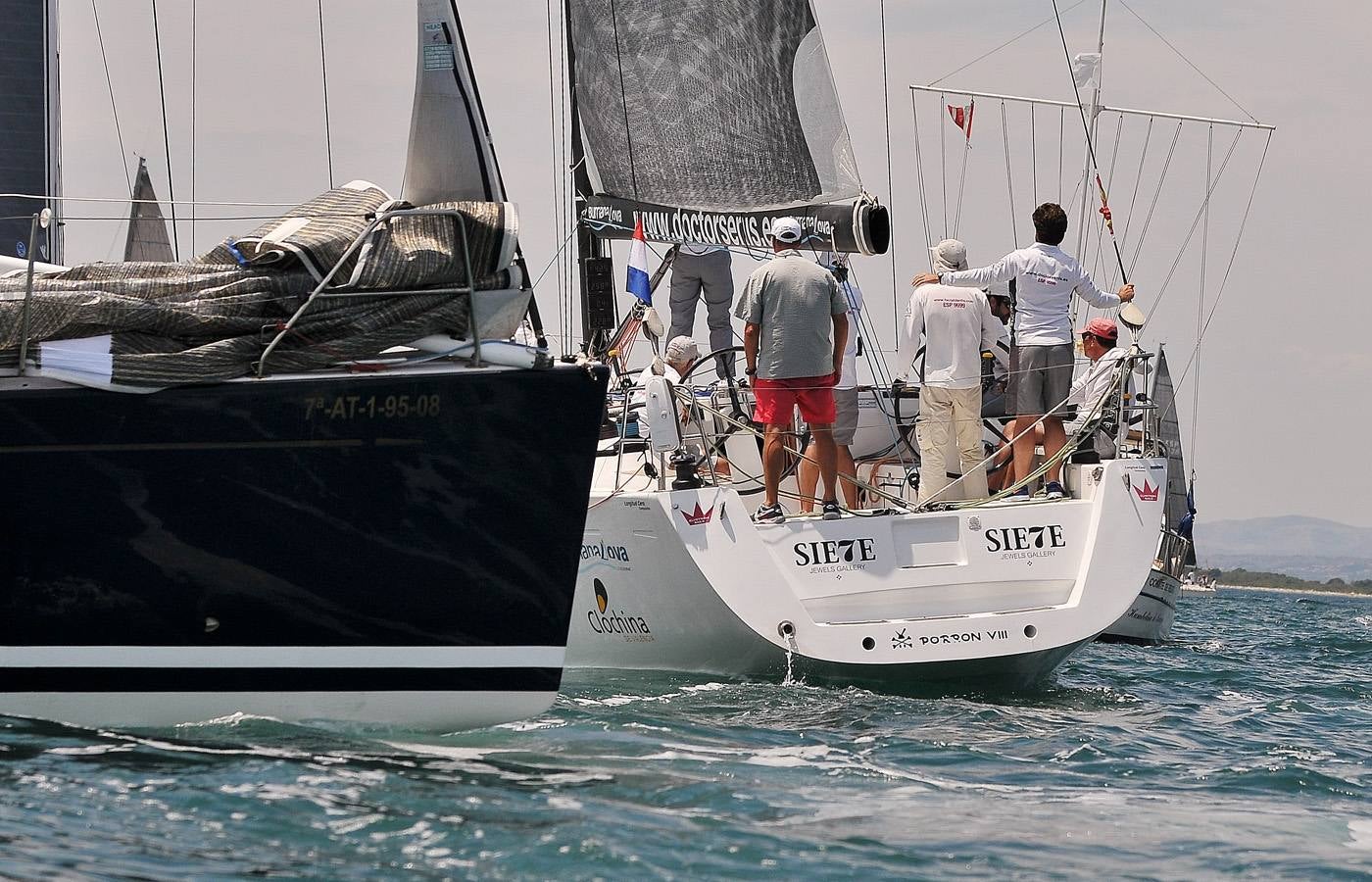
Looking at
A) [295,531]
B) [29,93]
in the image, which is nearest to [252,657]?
[295,531]

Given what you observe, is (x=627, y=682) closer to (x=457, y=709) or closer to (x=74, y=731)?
(x=457, y=709)

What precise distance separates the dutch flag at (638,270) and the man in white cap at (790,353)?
226 centimetres

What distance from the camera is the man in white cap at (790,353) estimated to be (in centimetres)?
798

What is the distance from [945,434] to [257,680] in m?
4.12

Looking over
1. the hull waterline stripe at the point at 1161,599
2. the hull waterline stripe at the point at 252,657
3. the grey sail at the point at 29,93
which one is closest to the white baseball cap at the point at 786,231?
the hull waterline stripe at the point at 252,657

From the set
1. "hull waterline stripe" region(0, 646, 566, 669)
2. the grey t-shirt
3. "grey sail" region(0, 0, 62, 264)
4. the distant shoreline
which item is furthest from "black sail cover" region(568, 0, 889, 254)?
the distant shoreline

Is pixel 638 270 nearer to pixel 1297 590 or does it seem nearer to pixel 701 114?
pixel 701 114

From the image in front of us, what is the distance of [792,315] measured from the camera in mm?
7988

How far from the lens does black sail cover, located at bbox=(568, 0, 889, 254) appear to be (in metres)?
10.5

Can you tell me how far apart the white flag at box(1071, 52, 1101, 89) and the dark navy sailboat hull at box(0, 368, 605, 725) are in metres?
14.8

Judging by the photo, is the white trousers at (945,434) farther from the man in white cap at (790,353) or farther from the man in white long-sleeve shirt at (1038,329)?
the man in white cap at (790,353)

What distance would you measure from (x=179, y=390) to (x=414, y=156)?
1318 mm

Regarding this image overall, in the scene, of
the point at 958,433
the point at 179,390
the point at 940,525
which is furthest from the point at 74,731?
the point at 958,433

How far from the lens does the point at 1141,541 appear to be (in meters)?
7.80
